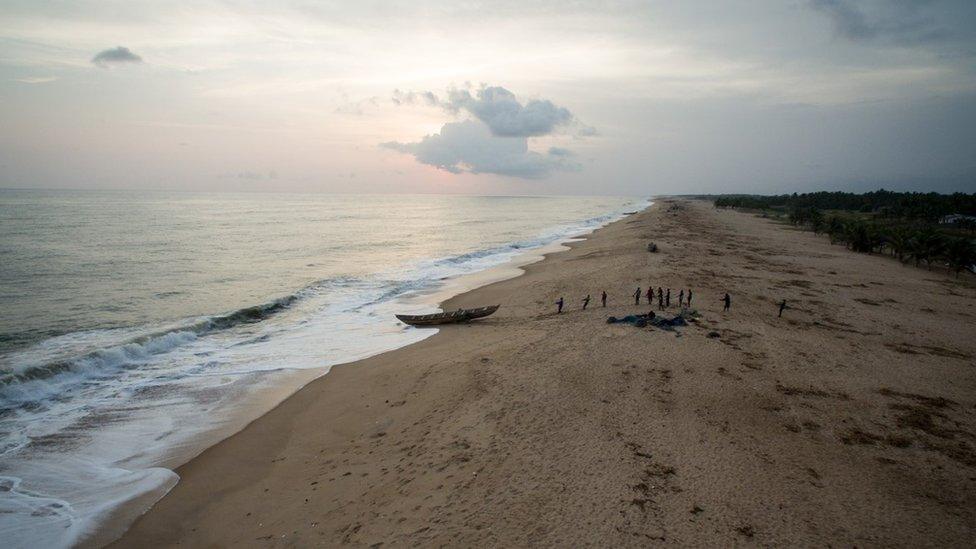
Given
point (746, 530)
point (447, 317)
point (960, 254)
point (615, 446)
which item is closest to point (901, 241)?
point (960, 254)

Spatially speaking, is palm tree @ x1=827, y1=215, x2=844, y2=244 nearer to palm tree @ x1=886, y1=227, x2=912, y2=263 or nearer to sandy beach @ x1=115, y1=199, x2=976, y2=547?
palm tree @ x1=886, y1=227, x2=912, y2=263

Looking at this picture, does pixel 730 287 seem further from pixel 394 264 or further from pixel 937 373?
pixel 394 264

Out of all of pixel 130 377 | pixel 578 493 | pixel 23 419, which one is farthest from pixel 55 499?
pixel 578 493

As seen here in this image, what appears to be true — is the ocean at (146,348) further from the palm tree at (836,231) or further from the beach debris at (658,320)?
the palm tree at (836,231)

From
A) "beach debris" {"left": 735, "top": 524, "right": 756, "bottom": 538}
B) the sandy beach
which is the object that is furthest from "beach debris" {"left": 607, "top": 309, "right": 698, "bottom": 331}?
"beach debris" {"left": 735, "top": 524, "right": 756, "bottom": 538}

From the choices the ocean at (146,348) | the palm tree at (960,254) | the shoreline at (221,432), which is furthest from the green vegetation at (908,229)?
the shoreline at (221,432)

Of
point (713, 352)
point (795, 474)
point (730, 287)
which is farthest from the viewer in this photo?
point (730, 287)
